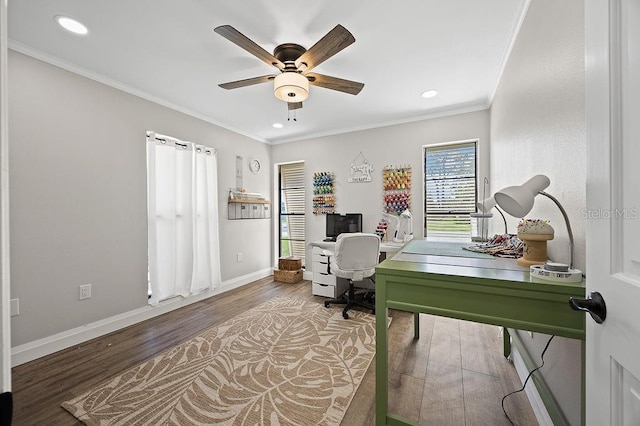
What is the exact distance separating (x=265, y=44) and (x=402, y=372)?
106 inches

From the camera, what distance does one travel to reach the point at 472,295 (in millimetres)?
A: 987

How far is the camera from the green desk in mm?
854

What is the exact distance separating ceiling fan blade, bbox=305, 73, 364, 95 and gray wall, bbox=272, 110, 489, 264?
1.71m

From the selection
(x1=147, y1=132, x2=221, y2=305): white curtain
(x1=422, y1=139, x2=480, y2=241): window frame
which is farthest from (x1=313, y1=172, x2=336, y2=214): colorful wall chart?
(x1=147, y1=132, x2=221, y2=305): white curtain

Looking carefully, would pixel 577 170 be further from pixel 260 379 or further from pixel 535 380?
pixel 260 379

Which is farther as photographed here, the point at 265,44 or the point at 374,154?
the point at 374,154

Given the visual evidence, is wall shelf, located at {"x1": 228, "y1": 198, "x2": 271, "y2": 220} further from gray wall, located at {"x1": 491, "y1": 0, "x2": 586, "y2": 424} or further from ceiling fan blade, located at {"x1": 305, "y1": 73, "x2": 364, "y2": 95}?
gray wall, located at {"x1": 491, "y1": 0, "x2": 586, "y2": 424}

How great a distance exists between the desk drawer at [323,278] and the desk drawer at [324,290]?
4 centimetres

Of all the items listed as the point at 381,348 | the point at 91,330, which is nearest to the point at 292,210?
the point at 91,330

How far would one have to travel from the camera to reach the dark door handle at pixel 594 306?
2.00ft

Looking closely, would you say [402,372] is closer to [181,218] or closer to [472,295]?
[472,295]

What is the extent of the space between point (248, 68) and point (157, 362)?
259 cm

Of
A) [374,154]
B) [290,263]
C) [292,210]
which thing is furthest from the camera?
[292,210]

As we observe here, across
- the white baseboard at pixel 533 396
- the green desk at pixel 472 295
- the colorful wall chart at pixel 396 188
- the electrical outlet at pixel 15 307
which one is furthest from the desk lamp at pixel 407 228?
the electrical outlet at pixel 15 307
